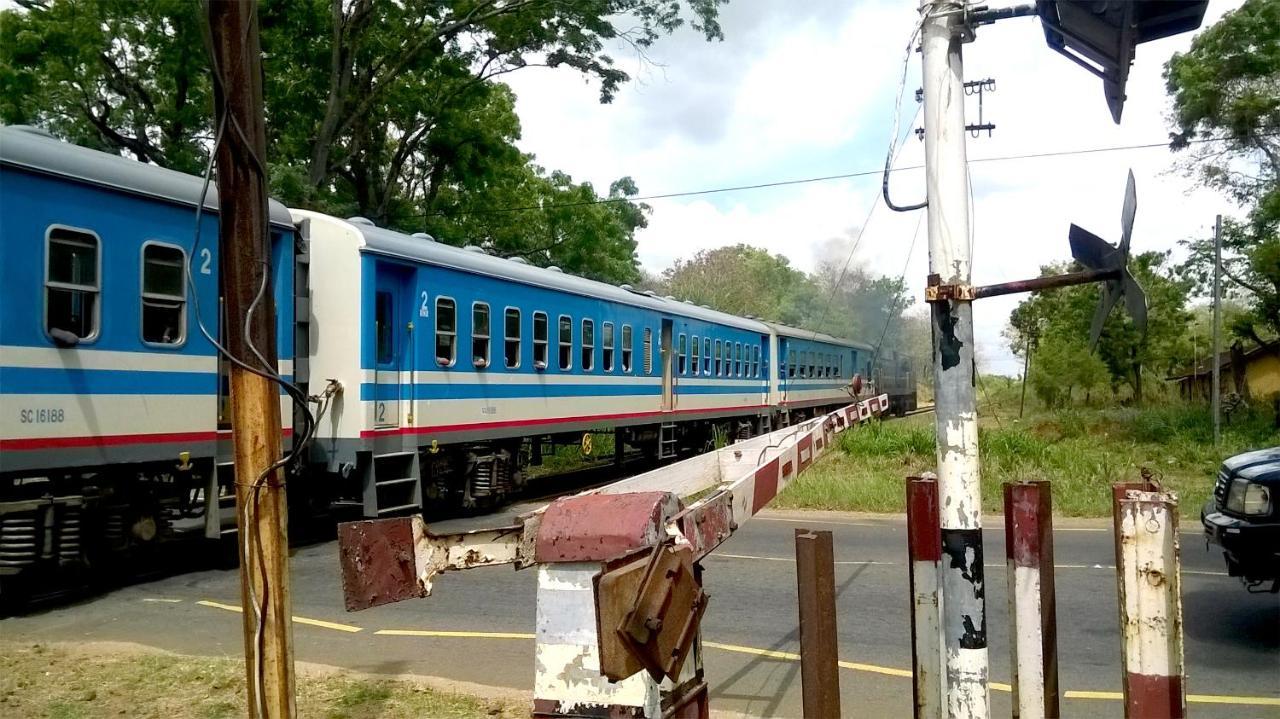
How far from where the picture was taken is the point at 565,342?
1515cm

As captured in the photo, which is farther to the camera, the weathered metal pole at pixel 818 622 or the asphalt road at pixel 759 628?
the asphalt road at pixel 759 628

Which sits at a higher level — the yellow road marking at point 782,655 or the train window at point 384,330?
the train window at point 384,330

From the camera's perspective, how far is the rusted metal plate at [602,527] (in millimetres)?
2334

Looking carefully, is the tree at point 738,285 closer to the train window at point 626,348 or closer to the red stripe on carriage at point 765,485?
the train window at point 626,348

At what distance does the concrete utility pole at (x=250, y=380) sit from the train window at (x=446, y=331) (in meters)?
8.55

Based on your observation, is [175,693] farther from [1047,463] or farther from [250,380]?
[1047,463]

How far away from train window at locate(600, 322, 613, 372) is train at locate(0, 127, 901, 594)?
0.16ft

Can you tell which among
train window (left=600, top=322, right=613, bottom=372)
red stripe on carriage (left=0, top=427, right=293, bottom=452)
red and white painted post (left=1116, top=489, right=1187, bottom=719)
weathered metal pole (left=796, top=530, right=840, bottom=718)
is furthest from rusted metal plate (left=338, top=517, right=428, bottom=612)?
train window (left=600, top=322, right=613, bottom=372)

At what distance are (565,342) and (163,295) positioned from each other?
7.20m

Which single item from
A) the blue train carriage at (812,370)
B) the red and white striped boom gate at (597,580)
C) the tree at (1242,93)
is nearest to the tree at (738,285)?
the blue train carriage at (812,370)

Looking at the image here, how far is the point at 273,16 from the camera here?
1902cm

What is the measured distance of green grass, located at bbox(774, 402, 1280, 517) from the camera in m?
13.0

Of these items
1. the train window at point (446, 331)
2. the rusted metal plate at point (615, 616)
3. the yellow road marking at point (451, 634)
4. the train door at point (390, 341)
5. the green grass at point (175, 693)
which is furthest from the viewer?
the train window at point (446, 331)

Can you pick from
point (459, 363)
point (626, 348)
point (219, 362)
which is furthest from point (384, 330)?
point (626, 348)
